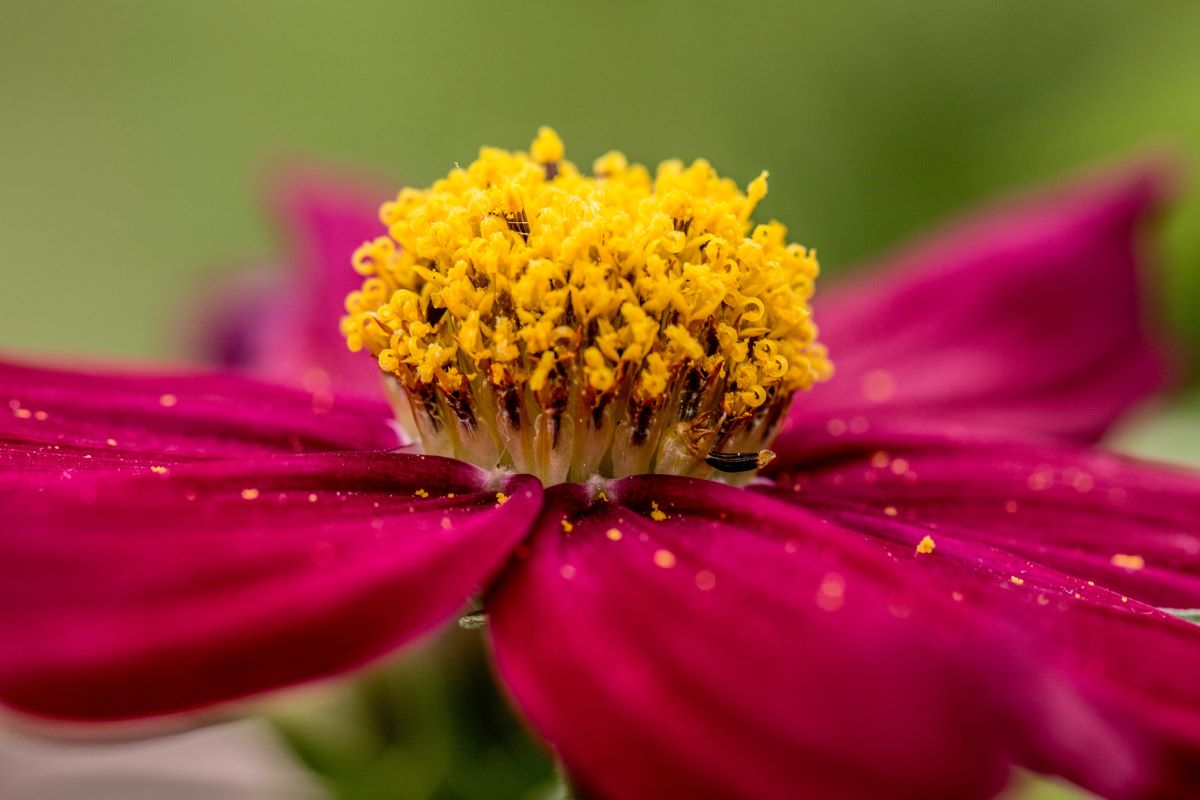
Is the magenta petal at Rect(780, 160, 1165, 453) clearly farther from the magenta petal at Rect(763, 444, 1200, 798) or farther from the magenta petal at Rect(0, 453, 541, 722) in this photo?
the magenta petal at Rect(0, 453, 541, 722)

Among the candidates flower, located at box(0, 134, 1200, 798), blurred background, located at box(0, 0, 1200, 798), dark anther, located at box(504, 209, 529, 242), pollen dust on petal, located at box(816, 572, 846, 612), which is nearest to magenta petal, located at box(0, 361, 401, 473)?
flower, located at box(0, 134, 1200, 798)

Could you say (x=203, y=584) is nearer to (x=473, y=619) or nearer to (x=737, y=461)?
(x=473, y=619)

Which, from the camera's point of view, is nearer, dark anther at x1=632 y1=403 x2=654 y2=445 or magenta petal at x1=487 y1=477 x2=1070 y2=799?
magenta petal at x1=487 y1=477 x2=1070 y2=799

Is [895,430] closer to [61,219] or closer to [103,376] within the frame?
[103,376]

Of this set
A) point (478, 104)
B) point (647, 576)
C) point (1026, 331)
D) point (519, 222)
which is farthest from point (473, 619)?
point (478, 104)

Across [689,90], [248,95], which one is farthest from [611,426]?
[248,95]

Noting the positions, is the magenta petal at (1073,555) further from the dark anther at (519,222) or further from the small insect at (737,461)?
the dark anther at (519,222)
